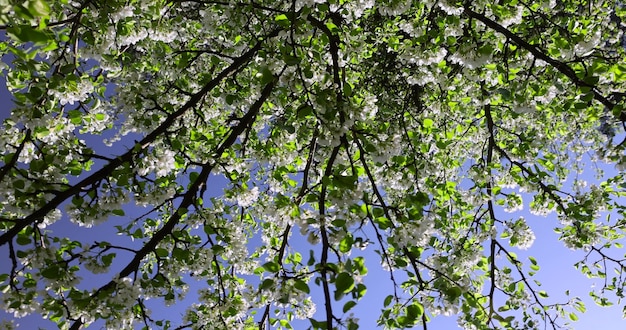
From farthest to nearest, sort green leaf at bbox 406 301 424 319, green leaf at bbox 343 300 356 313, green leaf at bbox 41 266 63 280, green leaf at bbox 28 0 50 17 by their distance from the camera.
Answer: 1. green leaf at bbox 41 266 63 280
2. green leaf at bbox 406 301 424 319
3. green leaf at bbox 343 300 356 313
4. green leaf at bbox 28 0 50 17

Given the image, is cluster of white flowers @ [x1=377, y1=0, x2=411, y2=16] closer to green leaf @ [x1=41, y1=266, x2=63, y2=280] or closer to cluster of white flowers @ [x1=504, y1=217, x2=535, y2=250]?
cluster of white flowers @ [x1=504, y1=217, x2=535, y2=250]

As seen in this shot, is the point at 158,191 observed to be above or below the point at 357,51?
below

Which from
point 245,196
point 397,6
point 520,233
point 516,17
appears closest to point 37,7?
point 397,6

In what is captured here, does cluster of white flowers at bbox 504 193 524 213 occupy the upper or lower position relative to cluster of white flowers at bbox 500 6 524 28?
lower

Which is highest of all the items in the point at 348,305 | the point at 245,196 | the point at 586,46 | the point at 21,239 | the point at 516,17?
the point at 516,17

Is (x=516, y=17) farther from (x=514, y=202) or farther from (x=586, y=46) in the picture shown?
(x=514, y=202)

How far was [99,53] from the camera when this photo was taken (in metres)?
4.44

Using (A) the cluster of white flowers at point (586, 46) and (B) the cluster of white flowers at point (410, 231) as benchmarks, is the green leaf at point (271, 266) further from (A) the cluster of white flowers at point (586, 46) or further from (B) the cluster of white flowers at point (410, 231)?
(A) the cluster of white flowers at point (586, 46)

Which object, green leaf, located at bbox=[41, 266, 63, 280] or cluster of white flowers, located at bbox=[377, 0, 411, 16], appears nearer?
green leaf, located at bbox=[41, 266, 63, 280]

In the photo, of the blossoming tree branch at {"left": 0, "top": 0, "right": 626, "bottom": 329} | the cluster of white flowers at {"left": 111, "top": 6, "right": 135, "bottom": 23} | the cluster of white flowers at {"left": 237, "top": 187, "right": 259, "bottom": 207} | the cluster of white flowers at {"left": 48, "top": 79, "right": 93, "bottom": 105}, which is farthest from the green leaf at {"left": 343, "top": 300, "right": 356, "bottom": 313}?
the cluster of white flowers at {"left": 111, "top": 6, "right": 135, "bottom": 23}

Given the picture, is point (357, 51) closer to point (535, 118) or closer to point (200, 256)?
point (200, 256)

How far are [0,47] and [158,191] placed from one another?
7.60 ft

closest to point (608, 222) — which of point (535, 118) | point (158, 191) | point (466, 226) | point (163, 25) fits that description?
point (466, 226)

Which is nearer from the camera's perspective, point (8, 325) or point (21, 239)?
point (21, 239)
